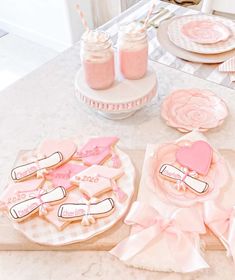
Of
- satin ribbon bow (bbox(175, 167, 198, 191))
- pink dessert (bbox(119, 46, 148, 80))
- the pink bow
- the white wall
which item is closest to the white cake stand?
pink dessert (bbox(119, 46, 148, 80))

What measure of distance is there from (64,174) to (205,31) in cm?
81

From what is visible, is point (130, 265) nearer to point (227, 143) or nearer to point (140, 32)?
point (227, 143)

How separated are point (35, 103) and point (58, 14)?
1.73m

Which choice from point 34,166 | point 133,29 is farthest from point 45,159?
point 133,29

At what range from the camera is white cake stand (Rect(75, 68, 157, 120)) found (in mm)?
929

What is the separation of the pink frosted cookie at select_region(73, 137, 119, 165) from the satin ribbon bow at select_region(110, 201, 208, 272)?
163 mm

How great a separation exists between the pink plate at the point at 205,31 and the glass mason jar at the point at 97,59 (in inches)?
18.1

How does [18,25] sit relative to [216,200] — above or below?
below

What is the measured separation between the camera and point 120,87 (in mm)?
955

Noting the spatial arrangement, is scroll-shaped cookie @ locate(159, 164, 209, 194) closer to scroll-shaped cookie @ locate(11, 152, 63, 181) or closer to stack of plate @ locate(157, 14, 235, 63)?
scroll-shaped cookie @ locate(11, 152, 63, 181)

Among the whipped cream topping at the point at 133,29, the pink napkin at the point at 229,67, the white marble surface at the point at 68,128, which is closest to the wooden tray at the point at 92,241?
the white marble surface at the point at 68,128

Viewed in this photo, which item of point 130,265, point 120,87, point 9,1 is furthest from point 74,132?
point 9,1

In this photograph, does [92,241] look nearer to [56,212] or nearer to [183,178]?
[56,212]

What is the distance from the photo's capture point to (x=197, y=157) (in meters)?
0.81
